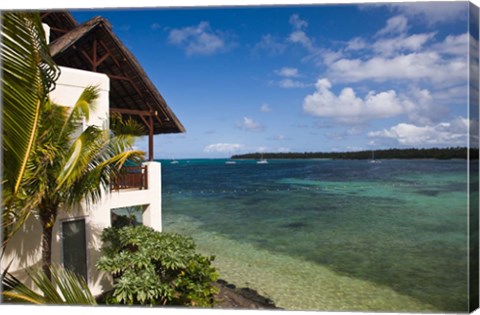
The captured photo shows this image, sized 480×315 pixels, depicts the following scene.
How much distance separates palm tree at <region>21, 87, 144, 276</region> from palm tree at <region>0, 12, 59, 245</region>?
15.3 inches

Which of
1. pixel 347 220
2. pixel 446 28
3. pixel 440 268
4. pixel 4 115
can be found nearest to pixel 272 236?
pixel 347 220

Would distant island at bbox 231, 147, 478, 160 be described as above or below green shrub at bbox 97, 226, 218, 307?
above

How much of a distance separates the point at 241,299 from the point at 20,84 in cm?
503

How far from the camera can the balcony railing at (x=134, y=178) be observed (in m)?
5.45

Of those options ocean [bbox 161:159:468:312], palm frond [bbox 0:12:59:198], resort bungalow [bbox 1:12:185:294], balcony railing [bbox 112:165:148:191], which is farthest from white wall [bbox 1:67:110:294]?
ocean [bbox 161:159:468:312]

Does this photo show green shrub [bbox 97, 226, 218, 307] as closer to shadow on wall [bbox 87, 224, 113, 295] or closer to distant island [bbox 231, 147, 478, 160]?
shadow on wall [bbox 87, 224, 113, 295]

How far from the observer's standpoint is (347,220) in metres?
18.5

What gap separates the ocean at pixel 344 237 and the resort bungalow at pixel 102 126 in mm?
3543

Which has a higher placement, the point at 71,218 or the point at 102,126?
the point at 102,126

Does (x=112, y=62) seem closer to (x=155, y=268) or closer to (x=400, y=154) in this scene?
(x=155, y=268)

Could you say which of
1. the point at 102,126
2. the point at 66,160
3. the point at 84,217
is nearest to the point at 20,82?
the point at 66,160

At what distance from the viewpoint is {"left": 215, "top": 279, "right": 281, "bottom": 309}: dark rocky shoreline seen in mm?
5703

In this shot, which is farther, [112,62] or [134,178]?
[112,62]

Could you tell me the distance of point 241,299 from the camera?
6.18 m
